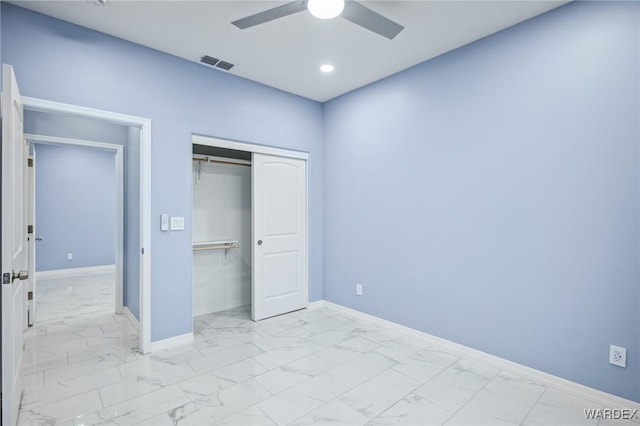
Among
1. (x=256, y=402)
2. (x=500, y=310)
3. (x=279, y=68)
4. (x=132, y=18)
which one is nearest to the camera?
(x=256, y=402)

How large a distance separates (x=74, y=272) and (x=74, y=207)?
1.38 m

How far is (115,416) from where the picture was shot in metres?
2.08

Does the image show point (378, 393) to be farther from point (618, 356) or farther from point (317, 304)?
point (317, 304)

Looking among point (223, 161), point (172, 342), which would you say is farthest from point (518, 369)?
point (223, 161)

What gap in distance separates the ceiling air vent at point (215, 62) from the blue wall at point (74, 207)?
515 cm

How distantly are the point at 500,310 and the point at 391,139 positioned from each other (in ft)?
6.83

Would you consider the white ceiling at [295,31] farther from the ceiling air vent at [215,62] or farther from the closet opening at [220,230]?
the closet opening at [220,230]

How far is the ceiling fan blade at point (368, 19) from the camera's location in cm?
195

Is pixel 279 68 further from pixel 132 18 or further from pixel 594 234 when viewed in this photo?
pixel 594 234

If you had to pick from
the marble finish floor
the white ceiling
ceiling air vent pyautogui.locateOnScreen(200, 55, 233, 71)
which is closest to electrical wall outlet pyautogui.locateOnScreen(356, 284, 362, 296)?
the marble finish floor

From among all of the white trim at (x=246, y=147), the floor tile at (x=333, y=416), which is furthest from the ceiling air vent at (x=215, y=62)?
the floor tile at (x=333, y=416)

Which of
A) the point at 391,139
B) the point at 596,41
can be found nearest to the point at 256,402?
the point at 391,139

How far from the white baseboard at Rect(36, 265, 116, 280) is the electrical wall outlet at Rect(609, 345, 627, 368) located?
25.8ft

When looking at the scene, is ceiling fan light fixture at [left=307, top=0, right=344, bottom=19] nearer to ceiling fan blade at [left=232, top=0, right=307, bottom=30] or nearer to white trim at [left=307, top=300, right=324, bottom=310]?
ceiling fan blade at [left=232, top=0, right=307, bottom=30]
